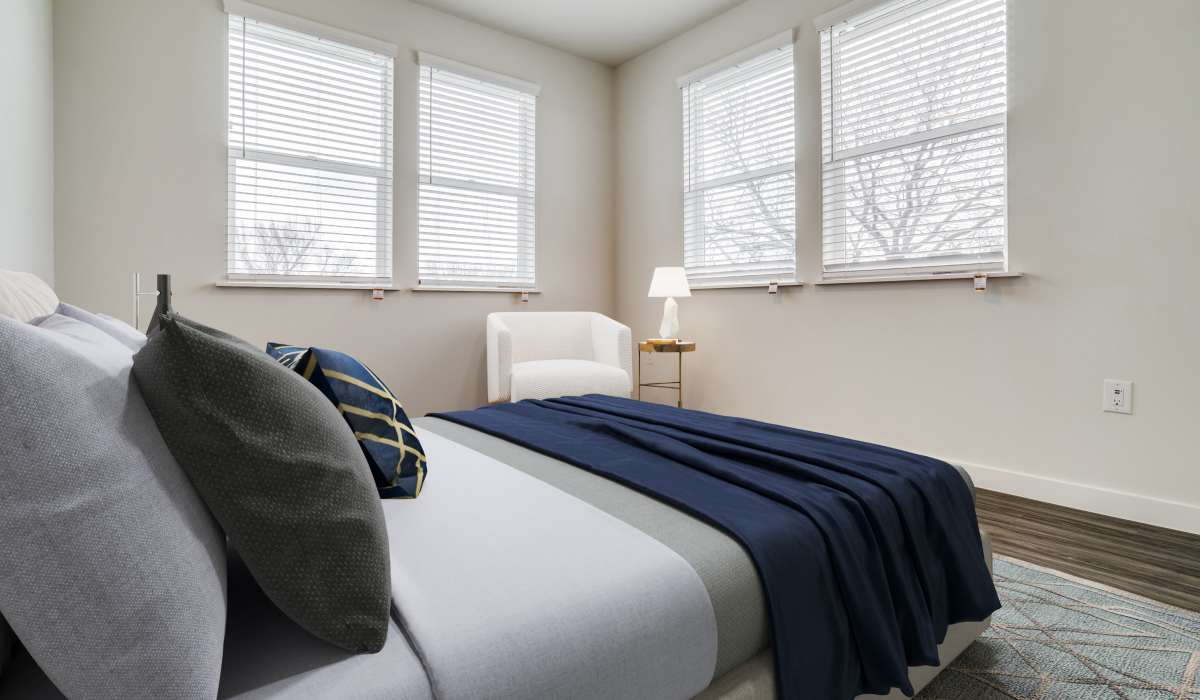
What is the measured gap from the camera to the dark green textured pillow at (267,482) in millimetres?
642

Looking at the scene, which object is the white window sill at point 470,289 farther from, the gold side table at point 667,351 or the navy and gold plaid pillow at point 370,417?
the navy and gold plaid pillow at point 370,417

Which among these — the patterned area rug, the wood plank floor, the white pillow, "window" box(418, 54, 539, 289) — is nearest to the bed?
the patterned area rug

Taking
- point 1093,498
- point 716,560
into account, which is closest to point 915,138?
point 1093,498

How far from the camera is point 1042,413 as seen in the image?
2732mm

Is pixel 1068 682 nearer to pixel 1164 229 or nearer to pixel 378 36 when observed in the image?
pixel 1164 229

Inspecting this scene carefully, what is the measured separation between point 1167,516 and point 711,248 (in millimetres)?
2706

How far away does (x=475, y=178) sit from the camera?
4.22 metres

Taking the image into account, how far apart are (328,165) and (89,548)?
3.58m

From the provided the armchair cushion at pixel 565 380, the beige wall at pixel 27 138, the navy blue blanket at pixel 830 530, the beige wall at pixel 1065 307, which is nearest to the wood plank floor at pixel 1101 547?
the beige wall at pixel 1065 307

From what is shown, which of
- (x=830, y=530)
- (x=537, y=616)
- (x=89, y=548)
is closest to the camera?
(x=89, y=548)

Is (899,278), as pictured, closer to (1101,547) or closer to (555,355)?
(1101,547)

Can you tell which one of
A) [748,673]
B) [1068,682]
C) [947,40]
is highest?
[947,40]

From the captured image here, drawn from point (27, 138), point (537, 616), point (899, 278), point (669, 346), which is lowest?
point (537, 616)

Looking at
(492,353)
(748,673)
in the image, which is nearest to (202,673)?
(748,673)
